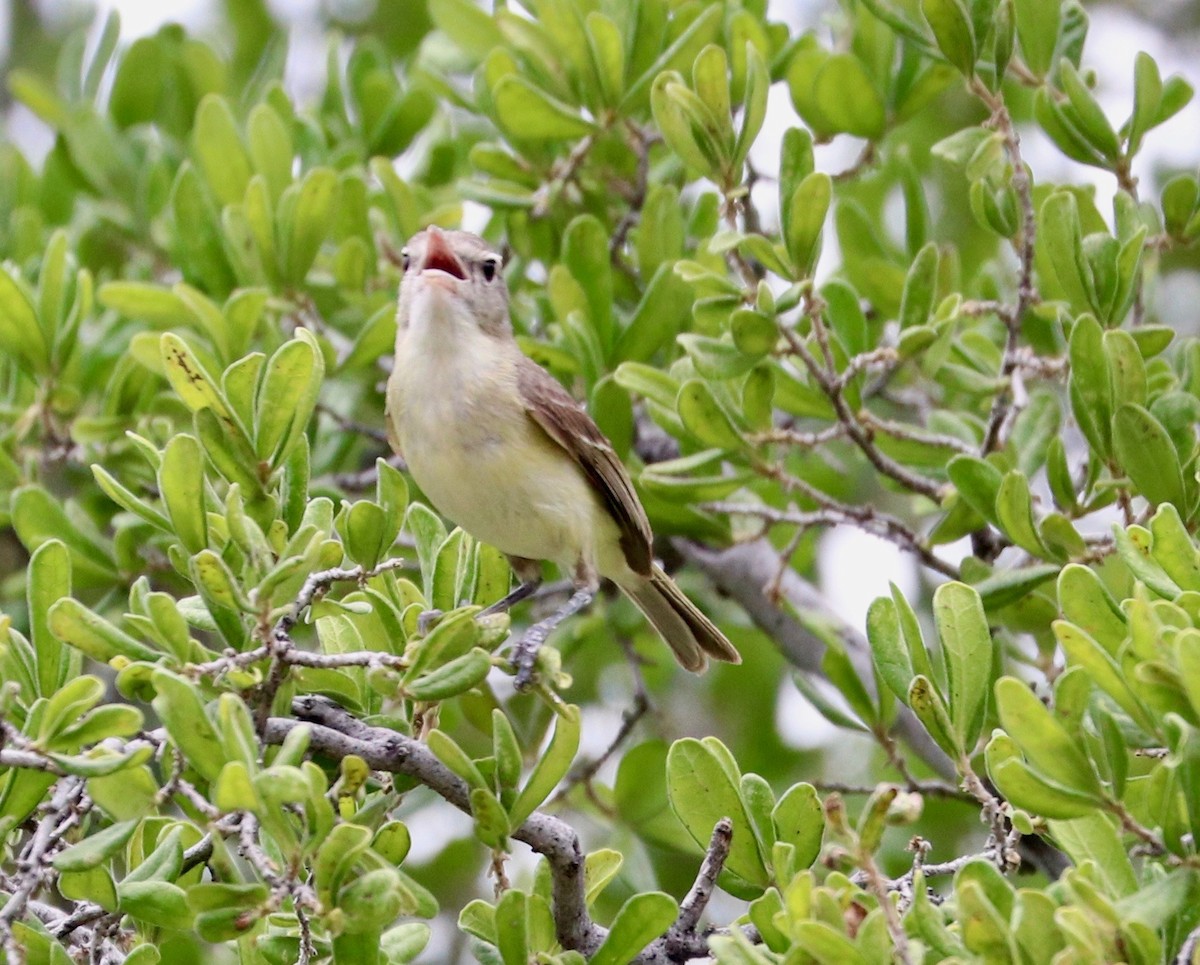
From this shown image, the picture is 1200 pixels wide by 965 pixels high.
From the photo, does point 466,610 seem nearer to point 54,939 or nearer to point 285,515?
point 285,515

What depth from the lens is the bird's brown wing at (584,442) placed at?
4.36m

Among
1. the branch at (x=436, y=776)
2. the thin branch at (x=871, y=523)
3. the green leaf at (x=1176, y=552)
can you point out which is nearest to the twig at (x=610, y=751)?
the thin branch at (x=871, y=523)

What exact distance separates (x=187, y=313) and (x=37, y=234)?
127 centimetres

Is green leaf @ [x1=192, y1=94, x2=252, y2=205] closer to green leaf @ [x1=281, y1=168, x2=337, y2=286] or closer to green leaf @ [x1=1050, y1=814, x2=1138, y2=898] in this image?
green leaf @ [x1=281, y1=168, x2=337, y2=286]

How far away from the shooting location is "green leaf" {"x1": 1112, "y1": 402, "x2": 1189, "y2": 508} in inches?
130

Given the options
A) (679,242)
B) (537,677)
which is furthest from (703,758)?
(679,242)

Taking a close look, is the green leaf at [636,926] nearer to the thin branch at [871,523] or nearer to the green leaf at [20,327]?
the thin branch at [871,523]

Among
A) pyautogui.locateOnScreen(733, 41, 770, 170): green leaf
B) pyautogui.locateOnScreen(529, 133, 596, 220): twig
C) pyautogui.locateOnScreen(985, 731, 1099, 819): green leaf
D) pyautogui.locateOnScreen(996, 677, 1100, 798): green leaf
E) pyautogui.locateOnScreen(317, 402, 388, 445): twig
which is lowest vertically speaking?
pyautogui.locateOnScreen(317, 402, 388, 445): twig

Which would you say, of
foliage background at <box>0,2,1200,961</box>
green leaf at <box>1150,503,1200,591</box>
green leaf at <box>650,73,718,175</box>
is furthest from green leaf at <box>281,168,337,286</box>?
green leaf at <box>1150,503,1200,591</box>

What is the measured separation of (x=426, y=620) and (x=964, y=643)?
108 centimetres

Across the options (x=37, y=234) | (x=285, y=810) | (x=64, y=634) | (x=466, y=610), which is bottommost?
(x=37, y=234)

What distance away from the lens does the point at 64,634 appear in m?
2.43

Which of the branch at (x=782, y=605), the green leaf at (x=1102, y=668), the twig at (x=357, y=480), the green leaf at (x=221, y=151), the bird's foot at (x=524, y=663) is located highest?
the green leaf at (x=1102, y=668)

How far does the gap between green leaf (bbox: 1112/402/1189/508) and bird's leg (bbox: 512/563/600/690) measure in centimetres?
137
